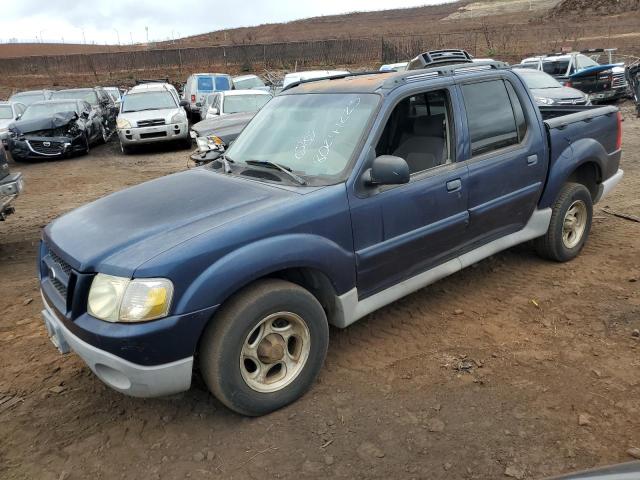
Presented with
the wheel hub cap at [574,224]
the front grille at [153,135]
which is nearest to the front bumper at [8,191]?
the wheel hub cap at [574,224]

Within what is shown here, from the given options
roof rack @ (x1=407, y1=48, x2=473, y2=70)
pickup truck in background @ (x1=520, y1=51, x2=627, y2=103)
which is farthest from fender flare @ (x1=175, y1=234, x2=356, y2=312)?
pickup truck in background @ (x1=520, y1=51, x2=627, y2=103)

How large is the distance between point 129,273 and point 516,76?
11.6 ft

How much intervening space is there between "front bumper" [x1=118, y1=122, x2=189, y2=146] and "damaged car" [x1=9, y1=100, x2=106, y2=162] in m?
1.22

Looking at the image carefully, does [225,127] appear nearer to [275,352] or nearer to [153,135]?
[153,135]

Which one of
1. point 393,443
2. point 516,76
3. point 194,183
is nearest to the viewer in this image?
point 393,443

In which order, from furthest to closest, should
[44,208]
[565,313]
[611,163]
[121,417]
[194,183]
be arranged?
[44,208]
[611,163]
[565,313]
[194,183]
[121,417]

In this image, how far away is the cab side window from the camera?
12.3 feet

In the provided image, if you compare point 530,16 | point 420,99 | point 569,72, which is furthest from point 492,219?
point 530,16

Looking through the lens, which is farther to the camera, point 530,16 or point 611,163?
point 530,16

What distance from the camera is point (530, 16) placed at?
51000mm

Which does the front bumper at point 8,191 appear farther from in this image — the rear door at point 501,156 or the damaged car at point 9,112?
the damaged car at point 9,112

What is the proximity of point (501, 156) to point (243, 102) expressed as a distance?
9.92 meters

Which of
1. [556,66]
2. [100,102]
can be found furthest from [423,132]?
[100,102]

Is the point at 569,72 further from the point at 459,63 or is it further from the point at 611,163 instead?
the point at 459,63
